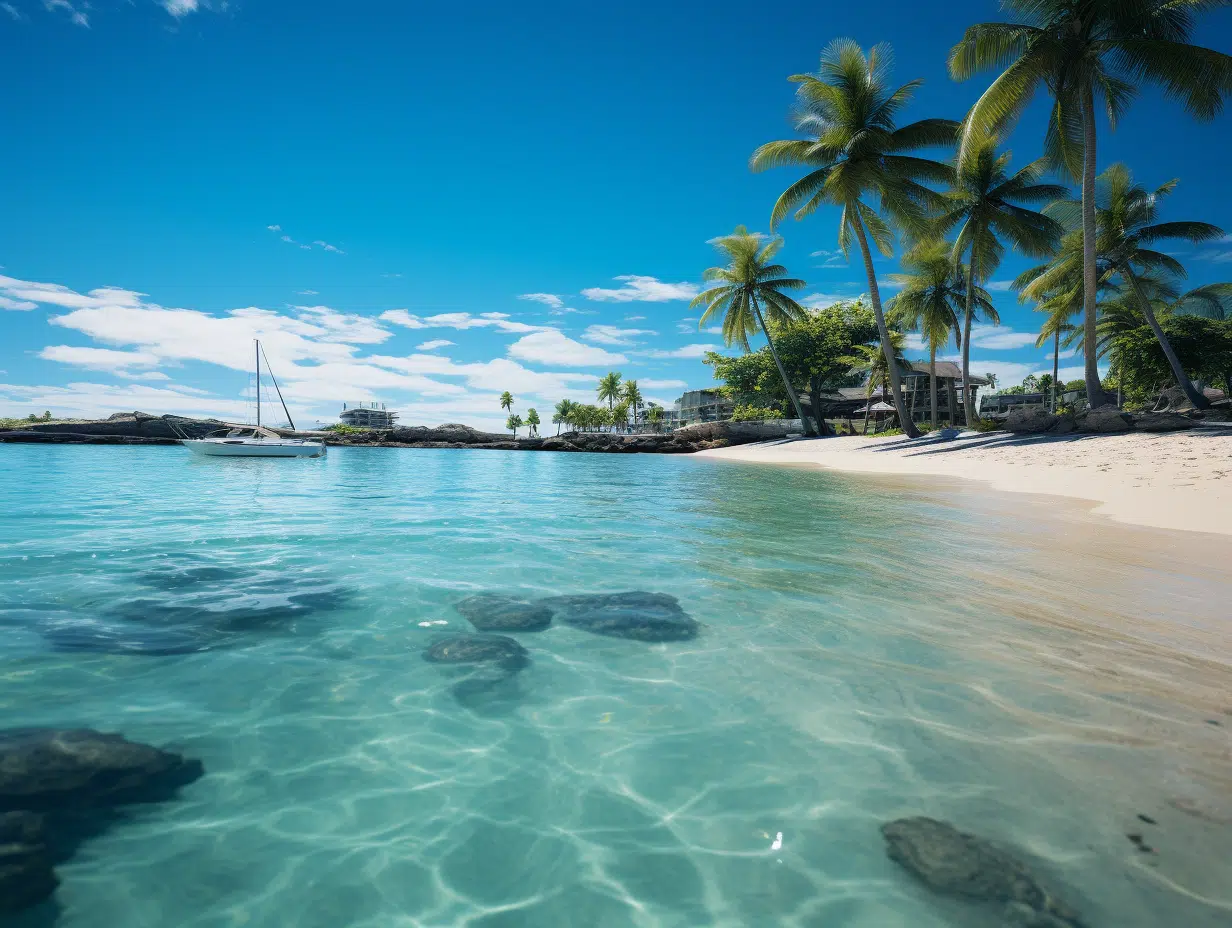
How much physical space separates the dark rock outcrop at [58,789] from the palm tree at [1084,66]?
23.1 meters

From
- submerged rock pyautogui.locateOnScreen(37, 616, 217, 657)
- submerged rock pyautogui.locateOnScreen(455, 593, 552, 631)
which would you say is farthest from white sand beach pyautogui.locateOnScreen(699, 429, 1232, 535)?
submerged rock pyautogui.locateOnScreen(37, 616, 217, 657)

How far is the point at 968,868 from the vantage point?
1972mm

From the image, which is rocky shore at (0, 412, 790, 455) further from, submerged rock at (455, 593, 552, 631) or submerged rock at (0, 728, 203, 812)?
submerged rock at (0, 728, 203, 812)

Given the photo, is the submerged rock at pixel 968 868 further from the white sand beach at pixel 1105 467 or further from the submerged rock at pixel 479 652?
the white sand beach at pixel 1105 467

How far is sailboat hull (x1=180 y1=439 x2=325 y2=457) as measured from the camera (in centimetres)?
2862

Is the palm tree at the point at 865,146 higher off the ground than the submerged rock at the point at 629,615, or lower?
higher

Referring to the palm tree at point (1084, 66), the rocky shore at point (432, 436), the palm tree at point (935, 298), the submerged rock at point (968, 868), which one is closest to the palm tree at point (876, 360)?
the palm tree at point (935, 298)

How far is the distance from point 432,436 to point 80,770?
257 feet

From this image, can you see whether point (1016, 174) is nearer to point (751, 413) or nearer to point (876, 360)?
point (876, 360)

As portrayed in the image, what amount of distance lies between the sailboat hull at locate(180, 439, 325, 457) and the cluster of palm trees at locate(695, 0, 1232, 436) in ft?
89.7

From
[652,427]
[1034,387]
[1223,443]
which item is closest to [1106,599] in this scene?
[1223,443]

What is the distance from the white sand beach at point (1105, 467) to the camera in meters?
9.85

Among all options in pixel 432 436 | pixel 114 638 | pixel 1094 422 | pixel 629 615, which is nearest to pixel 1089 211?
pixel 1094 422

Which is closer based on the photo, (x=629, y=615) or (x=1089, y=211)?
(x=629, y=615)
